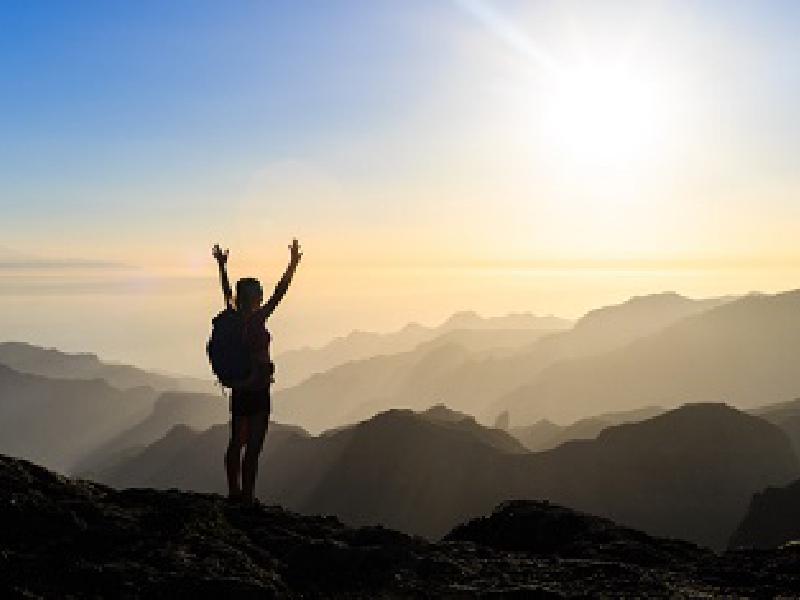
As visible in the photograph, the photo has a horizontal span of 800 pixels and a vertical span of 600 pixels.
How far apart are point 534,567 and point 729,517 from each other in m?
78.8

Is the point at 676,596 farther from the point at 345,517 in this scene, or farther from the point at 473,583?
the point at 345,517

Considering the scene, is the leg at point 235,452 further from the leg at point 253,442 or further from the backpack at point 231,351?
the backpack at point 231,351

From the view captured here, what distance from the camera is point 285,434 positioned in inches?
5418

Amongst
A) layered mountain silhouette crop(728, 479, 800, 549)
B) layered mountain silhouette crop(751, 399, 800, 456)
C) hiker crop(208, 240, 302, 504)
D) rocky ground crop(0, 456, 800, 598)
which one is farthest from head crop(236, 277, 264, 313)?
layered mountain silhouette crop(751, 399, 800, 456)

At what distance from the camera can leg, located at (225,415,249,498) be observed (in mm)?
9125

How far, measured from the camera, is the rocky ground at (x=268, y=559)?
5.56 metres

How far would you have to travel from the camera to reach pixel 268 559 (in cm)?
657

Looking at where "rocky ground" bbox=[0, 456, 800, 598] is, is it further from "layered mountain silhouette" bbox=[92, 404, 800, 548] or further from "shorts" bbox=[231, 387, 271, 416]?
"layered mountain silhouette" bbox=[92, 404, 800, 548]

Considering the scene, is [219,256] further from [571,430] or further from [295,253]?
[571,430]

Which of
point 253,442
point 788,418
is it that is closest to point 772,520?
point 253,442

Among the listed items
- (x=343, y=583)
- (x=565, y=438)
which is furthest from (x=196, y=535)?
(x=565, y=438)

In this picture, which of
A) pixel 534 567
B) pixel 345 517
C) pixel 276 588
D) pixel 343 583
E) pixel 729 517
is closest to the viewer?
pixel 276 588

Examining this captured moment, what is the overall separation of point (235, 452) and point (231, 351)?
127cm

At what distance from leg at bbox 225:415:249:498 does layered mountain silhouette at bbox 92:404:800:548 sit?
239 feet
